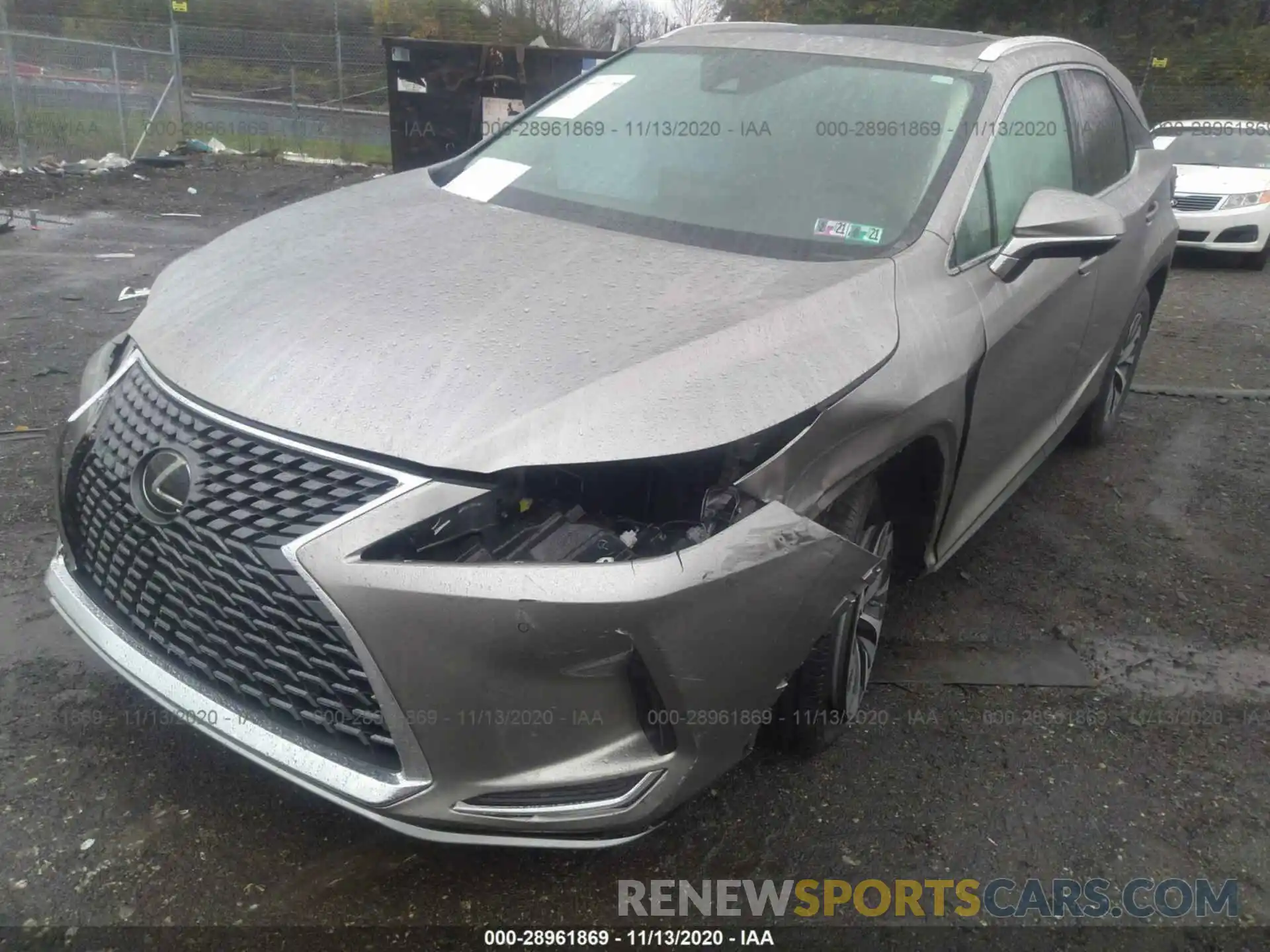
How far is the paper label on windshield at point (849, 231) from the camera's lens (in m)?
2.68

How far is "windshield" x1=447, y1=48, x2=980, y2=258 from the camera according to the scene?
2.78m

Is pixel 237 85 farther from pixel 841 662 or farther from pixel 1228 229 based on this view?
pixel 841 662

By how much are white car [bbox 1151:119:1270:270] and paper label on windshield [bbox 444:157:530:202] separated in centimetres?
883

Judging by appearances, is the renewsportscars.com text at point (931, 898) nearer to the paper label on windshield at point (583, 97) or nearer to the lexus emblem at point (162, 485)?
the lexus emblem at point (162, 485)

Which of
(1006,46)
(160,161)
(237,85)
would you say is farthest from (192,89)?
(1006,46)

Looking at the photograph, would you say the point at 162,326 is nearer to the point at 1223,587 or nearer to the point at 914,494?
the point at 914,494

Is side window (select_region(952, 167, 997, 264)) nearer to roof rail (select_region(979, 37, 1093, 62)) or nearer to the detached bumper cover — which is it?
roof rail (select_region(979, 37, 1093, 62))

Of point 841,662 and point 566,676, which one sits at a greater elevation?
point 566,676

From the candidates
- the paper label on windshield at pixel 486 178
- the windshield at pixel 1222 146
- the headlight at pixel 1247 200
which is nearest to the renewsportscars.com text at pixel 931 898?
the paper label on windshield at pixel 486 178

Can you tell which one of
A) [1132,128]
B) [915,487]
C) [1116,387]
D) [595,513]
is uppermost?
[1132,128]

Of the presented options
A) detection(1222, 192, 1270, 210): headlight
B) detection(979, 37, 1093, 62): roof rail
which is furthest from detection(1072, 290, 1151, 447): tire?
detection(1222, 192, 1270, 210): headlight

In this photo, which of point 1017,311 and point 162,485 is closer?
point 162,485

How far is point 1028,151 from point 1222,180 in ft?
28.7

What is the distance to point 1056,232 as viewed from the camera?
9.09ft
